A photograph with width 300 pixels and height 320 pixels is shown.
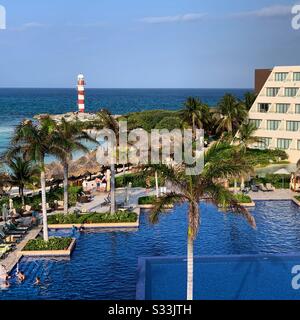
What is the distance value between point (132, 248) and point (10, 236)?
695 centimetres

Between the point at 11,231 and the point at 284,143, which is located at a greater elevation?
the point at 284,143

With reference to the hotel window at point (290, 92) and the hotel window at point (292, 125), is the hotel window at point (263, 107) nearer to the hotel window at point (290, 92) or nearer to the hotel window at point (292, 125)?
the hotel window at point (290, 92)

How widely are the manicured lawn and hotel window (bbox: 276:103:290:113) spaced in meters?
30.9

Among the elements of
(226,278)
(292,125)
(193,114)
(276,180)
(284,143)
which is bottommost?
(226,278)

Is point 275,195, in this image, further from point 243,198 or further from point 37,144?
point 37,144

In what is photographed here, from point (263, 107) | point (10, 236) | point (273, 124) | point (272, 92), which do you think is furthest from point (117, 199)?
point (272, 92)

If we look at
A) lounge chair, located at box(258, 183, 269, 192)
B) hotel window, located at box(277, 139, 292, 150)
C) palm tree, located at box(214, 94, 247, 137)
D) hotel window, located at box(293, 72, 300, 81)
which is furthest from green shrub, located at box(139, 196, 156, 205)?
hotel window, located at box(293, 72, 300, 81)

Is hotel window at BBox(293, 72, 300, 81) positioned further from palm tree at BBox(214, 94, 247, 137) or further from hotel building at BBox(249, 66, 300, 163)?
palm tree at BBox(214, 94, 247, 137)

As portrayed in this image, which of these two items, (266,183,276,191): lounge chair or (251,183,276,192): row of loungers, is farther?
(266,183,276,191): lounge chair

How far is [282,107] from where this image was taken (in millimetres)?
59344

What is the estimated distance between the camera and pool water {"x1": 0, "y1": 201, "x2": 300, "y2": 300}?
2267 centimetres

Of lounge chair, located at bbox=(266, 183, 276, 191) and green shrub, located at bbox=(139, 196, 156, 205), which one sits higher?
lounge chair, located at bbox=(266, 183, 276, 191)

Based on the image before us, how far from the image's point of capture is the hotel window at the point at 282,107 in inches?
2318
